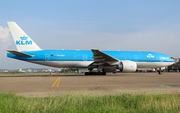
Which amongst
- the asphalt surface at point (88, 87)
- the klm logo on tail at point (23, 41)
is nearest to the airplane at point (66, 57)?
the klm logo on tail at point (23, 41)

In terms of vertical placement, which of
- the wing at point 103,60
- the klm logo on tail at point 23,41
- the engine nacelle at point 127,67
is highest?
the klm logo on tail at point 23,41

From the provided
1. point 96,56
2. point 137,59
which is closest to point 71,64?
point 96,56

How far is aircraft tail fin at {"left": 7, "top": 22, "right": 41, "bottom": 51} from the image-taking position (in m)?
23.2

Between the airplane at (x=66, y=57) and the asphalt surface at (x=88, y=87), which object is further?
the airplane at (x=66, y=57)

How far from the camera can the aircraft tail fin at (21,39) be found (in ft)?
76.2

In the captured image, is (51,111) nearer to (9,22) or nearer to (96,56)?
(96,56)

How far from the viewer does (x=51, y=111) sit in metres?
3.95

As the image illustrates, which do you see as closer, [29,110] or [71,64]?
[29,110]

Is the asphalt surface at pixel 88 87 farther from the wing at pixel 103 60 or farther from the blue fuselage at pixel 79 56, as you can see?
Answer: the blue fuselage at pixel 79 56

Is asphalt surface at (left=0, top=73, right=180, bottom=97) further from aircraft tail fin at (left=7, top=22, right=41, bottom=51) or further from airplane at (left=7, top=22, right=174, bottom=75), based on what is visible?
aircraft tail fin at (left=7, top=22, right=41, bottom=51)

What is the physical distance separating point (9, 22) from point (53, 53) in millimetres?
7736

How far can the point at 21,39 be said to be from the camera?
2375cm

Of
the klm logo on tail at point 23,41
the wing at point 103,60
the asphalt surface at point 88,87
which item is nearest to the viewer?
the asphalt surface at point 88,87

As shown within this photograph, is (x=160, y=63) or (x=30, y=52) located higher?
(x=30, y=52)
